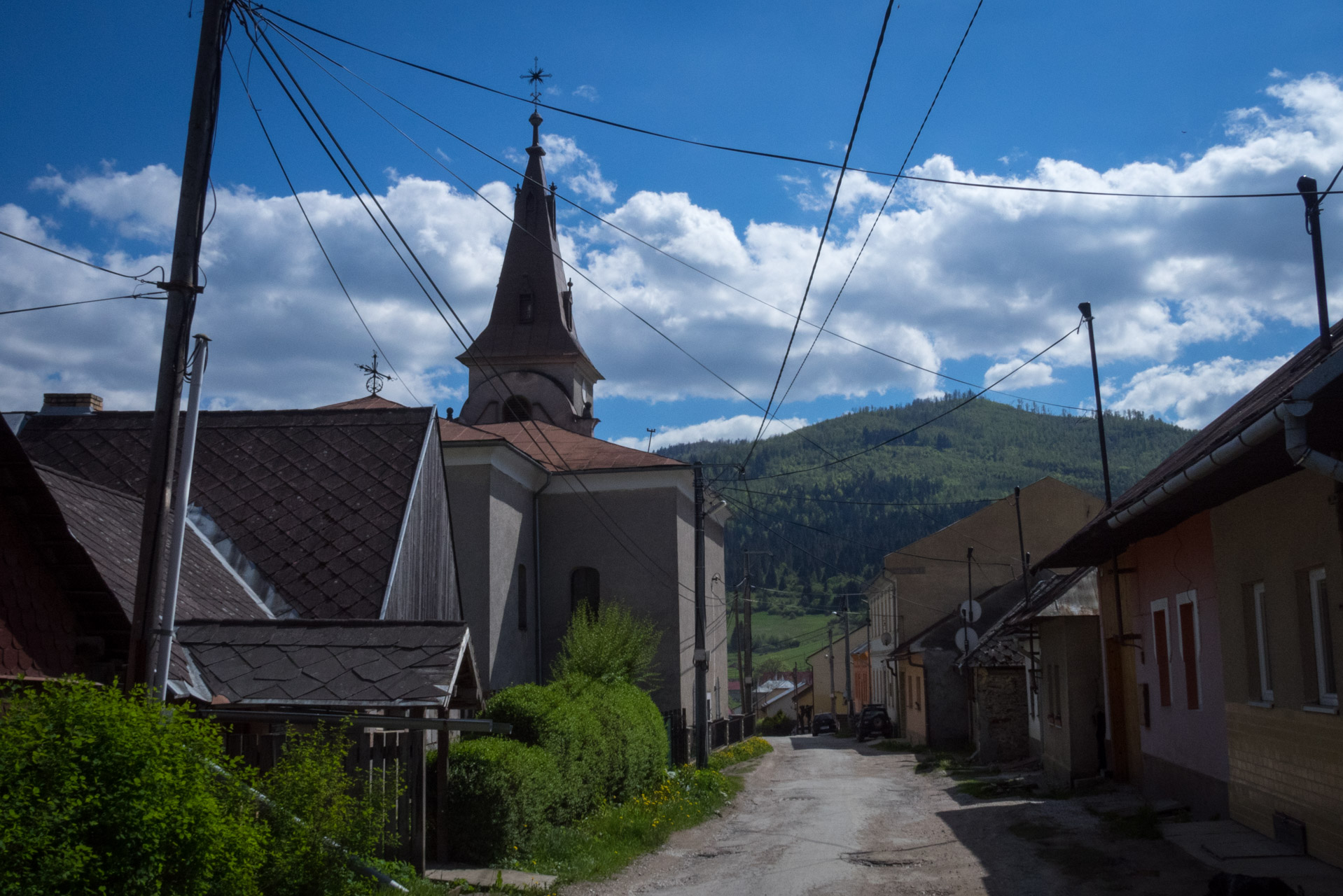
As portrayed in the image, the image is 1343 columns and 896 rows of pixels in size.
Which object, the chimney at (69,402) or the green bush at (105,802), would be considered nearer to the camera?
the green bush at (105,802)

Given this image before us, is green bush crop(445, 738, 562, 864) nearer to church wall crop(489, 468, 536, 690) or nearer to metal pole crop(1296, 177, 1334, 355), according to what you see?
metal pole crop(1296, 177, 1334, 355)

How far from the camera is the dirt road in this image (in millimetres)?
9891

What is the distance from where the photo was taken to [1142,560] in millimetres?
14641

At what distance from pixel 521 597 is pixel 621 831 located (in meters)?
16.4

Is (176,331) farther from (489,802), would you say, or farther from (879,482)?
(879,482)

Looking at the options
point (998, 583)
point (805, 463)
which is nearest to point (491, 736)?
point (998, 583)

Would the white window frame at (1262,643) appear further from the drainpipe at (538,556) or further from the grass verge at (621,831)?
the drainpipe at (538,556)

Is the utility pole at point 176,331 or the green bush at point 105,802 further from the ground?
the utility pole at point 176,331

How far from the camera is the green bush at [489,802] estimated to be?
1056cm

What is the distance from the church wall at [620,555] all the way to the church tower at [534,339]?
7.64 metres

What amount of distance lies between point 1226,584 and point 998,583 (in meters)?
30.9

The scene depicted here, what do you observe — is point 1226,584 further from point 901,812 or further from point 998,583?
point 998,583

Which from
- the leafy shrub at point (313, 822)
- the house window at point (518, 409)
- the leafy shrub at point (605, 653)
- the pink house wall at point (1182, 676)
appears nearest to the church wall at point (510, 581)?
the leafy shrub at point (605, 653)

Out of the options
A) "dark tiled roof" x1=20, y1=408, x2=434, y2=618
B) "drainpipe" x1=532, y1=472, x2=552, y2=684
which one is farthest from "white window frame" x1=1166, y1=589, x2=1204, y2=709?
"drainpipe" x1=532, y1=472, x2=552, y2=684
